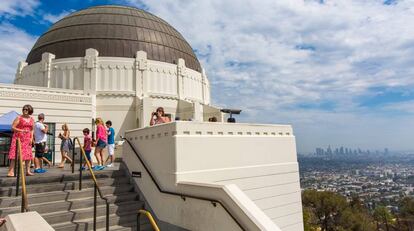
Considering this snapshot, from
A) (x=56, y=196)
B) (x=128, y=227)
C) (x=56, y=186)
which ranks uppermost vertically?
(x=56, y=186)

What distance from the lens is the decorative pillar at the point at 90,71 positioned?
69.7 ft

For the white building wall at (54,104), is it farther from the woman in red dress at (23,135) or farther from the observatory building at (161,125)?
the woman in red dress at (23,135)

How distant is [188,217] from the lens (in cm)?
616

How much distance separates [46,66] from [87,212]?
20298mm

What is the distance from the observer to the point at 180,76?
24359mm

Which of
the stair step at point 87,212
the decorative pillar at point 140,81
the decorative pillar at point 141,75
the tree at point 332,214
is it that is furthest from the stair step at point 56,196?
the tree at point 332,214

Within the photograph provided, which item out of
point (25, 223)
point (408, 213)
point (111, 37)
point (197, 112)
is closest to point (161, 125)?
point (25, 223)

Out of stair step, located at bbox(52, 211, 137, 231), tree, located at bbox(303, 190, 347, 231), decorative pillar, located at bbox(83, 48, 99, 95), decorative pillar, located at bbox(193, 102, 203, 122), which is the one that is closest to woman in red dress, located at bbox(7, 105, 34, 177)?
stair step, located at bbox(52, 211, 137, 231)

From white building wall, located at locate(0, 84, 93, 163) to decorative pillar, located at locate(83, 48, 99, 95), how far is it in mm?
2675

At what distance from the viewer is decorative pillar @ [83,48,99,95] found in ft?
69.7

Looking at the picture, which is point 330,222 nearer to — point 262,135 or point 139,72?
point 139,72

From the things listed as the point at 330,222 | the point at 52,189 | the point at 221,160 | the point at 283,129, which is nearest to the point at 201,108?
the point at 283,129

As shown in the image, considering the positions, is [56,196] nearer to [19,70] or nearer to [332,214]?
[19,70]

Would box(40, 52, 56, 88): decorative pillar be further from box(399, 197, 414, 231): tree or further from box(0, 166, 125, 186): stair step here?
box(399, 197, 414, 231): tree
